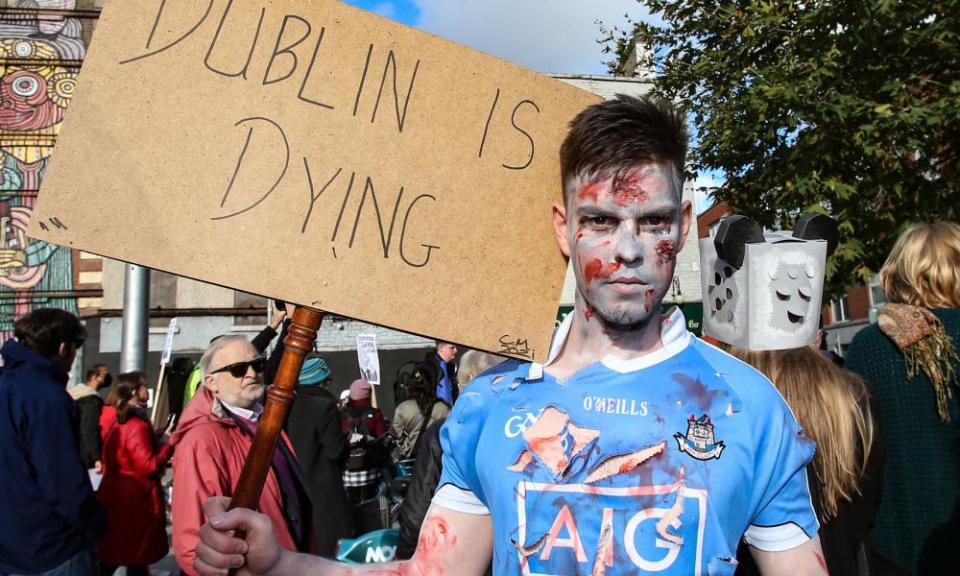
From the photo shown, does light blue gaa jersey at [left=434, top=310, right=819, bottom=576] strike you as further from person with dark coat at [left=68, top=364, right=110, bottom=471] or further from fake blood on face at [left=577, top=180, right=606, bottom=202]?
person with dark coat at [left=68, top=364, right=110, bottom=471]

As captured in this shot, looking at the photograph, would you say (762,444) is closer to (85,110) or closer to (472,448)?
(472,448)

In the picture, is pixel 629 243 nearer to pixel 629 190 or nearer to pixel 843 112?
pixel 629 190

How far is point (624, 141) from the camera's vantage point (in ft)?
5.81

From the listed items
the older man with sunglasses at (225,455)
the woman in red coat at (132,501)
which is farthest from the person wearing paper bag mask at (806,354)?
the woman in red coat at (132,501)

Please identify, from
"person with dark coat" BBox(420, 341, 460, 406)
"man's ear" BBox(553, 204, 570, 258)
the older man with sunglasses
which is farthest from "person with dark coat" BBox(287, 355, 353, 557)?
"person with dark coat" BBox(420, 341, 460, 406)

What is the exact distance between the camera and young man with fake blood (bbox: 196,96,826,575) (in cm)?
158

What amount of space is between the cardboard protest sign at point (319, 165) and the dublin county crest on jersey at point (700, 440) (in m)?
0.38

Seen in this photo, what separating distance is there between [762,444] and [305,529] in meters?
2.55

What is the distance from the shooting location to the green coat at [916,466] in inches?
119

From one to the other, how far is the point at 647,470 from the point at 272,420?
763 mm

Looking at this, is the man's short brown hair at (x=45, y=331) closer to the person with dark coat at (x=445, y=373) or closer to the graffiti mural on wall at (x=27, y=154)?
the person with dark coat at (x=445, y=373)

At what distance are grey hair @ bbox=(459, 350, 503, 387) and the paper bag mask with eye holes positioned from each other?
6.31 ft

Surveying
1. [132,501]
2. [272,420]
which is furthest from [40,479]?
[272,420]

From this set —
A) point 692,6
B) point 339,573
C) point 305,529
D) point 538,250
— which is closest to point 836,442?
point 538,250
